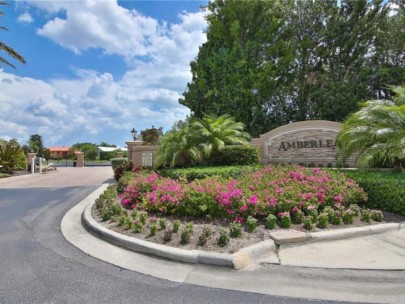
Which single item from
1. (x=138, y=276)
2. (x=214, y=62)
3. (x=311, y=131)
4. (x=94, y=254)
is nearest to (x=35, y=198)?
(x=94, y=254)

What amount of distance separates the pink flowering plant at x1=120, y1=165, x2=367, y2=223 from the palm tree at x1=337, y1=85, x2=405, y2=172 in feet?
3.81

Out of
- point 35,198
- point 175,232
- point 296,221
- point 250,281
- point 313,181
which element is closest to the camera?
point 250,281

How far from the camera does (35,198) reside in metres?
10.4

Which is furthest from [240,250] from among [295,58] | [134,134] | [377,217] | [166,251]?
[295,58]

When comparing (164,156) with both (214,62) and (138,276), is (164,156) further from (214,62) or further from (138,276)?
(214,62)

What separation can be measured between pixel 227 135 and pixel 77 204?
6330mm

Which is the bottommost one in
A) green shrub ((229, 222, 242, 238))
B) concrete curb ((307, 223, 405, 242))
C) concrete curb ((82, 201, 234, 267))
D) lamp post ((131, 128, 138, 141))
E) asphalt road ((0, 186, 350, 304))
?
asphalt road ((0, 186, 350, 304))

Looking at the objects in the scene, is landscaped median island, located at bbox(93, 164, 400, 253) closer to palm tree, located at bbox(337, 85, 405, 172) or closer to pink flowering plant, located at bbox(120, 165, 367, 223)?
pink flowering plant, located at bbox(120, 165, 367, 223)

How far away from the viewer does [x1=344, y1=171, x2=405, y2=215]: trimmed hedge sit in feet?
21.4

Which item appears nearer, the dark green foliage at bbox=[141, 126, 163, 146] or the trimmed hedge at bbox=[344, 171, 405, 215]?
the trimmed hedge at bbox=[344, 171, 405, 215]

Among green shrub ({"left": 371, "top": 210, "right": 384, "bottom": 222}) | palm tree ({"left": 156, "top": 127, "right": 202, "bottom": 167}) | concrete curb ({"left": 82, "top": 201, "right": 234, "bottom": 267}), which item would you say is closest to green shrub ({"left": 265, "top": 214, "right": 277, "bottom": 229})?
concrete curb ({"left": 82, "top": 201, "right": 234, "bottom": 267})

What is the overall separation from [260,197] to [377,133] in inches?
154

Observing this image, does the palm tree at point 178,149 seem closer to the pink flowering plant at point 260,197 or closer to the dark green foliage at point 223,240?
the pink flowering plant at point 260,197

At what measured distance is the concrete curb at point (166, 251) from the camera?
421 centimetres
